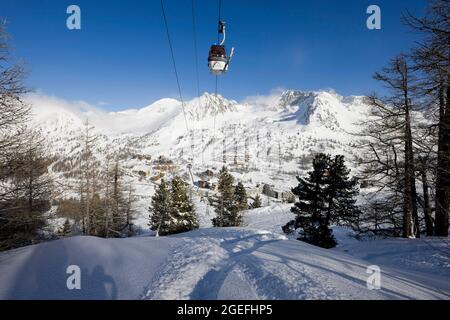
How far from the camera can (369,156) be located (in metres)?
13.3

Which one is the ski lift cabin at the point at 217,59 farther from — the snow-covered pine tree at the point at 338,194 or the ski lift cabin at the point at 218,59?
the snow-covered pine tree at the point at 338,194

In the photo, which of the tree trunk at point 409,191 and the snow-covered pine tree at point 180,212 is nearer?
the tree trunk at point 409,191

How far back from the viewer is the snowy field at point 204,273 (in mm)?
4945

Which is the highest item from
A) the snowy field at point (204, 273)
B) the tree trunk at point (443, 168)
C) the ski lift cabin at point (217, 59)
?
the ski lift cabin at point (217, 59)

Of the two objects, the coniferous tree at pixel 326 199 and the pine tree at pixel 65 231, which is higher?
the coniferous tree at pixel 326 199

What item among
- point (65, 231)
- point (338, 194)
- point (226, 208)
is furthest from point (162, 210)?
point (338, 194)

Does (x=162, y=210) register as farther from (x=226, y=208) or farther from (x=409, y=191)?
(x=409, y=191)

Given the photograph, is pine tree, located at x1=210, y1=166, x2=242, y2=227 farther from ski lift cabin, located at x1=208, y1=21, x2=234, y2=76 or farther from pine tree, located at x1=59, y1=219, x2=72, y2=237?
ski lift cabin, located at x1=208, y1=21, x2=234, y2=76

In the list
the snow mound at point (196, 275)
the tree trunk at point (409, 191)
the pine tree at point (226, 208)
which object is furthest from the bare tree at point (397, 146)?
the pine tree at point (226, 208)

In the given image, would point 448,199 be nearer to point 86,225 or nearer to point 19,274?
point 19,274

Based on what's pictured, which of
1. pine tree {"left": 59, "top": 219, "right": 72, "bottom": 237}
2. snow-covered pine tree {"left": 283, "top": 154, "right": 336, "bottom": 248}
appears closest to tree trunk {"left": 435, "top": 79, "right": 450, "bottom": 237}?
snow-covered pine tree {"left": 283, "top": 154, "right": 336, "bottom": 248}
